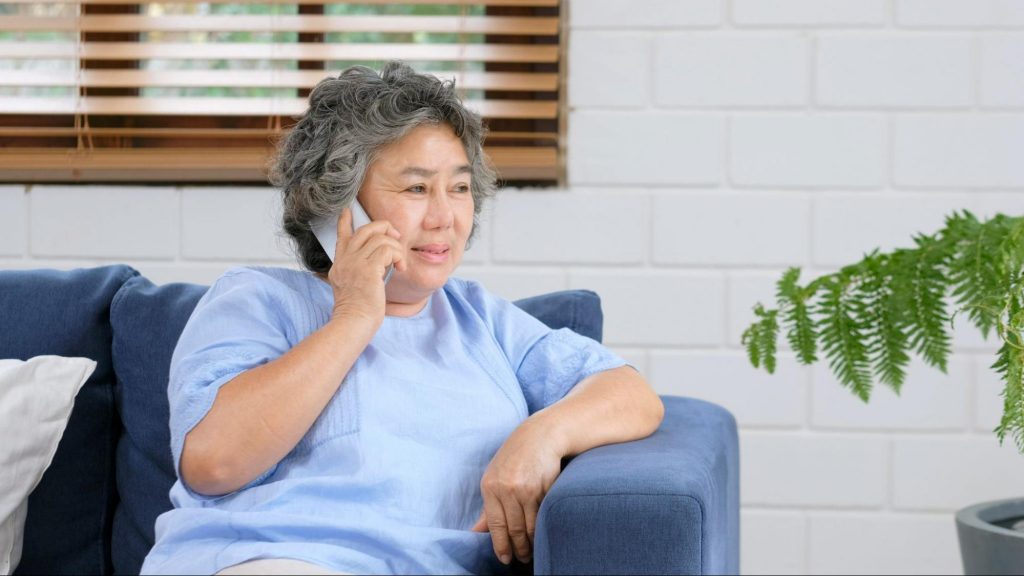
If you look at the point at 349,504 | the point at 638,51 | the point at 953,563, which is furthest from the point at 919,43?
the point at 349,504

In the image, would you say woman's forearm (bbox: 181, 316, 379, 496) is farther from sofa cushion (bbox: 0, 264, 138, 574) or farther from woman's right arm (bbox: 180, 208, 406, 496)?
sofa cushion (bbox: 0, 264, 138, 574)

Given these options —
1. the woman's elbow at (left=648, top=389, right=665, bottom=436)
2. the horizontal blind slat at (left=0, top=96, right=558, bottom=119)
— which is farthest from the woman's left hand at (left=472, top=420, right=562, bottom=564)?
the horizontal blind slat at (left=0, top=96, right=558, bottom=119)

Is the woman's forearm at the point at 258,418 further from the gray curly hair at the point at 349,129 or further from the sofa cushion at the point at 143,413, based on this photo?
the sofa cushion at the point at 143,413

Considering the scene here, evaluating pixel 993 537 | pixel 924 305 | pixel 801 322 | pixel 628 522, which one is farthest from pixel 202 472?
pixel 993 537

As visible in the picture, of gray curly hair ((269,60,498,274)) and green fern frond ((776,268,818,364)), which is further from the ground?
gray curly hair ((269,60,498,274))

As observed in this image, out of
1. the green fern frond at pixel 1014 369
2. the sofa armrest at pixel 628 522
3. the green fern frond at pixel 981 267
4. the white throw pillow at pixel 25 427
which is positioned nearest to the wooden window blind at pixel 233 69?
the white throw pillow at pixel 25 427

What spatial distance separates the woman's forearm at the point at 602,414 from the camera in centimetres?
162

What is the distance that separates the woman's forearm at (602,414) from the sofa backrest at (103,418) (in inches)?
26.5

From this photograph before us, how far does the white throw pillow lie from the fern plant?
43.7 inches

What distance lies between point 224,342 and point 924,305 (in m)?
1.03

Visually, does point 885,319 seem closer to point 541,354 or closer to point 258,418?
point 541,354

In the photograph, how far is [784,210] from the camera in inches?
99.1

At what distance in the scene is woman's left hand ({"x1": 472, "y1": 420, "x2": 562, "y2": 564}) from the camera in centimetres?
152

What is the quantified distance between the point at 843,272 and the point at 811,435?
768 mm
